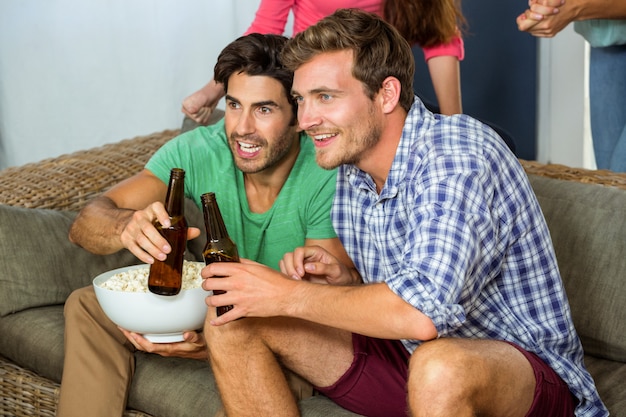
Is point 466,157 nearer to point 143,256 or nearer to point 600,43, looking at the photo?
point 143,256

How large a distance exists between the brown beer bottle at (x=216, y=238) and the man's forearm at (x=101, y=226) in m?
0.34

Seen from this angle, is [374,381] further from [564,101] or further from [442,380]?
[564,101]

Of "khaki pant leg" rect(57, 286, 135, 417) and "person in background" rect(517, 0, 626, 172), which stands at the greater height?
A: "person in background" rect(517, 0, 626, 172)

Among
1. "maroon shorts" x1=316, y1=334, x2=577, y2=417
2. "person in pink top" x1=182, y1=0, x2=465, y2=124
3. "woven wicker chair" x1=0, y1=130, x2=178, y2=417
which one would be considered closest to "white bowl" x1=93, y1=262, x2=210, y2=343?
"maroon shorts" x1=316, y1=334, x2=577, y2=417

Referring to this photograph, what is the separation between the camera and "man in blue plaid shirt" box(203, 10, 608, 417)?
156cm

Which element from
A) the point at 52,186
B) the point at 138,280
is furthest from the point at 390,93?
the point at 52,186

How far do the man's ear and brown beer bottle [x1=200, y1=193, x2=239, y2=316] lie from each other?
39 centimetres

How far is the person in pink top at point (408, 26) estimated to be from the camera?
2.50 m

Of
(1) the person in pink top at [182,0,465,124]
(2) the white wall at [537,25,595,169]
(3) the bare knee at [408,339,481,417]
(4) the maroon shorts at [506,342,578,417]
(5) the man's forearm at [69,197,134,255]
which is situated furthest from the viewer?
(2) the white wall at [537,25,595,169]

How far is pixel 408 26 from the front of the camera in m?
2.52

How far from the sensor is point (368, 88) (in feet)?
6.16

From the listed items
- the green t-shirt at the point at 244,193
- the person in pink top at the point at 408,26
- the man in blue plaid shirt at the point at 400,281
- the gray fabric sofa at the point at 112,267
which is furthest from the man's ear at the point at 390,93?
the person in pink top at the point at 408,26

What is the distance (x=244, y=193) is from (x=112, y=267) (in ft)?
1.55

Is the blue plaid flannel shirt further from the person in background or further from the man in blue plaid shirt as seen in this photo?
the person in background
